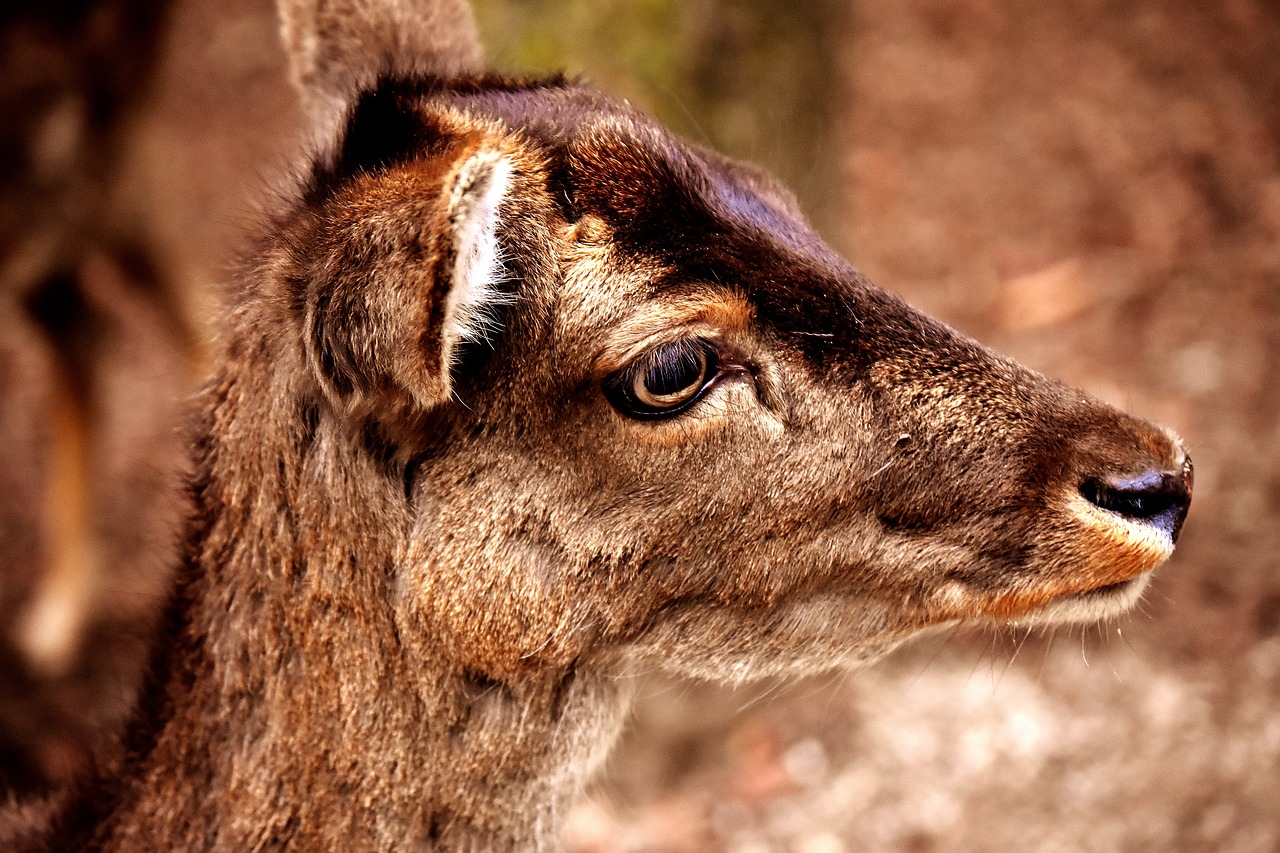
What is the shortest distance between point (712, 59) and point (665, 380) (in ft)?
10.4

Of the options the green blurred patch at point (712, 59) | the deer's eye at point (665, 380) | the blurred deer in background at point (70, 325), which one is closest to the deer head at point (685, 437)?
the deer's eye at point (665, 380)

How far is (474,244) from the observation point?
227cm

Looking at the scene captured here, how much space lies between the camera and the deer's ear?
2176 mm

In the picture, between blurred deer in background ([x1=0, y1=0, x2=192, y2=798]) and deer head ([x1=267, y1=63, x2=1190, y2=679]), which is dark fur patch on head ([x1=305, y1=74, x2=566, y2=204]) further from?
blurred deer in background ([x1=0, y1=0, x2=192, y2=798])

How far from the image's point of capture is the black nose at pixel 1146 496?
Answer: 8.80ft

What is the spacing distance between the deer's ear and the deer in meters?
0.09

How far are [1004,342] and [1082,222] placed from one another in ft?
4.53

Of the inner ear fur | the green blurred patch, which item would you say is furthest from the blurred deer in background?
the inner ear fur

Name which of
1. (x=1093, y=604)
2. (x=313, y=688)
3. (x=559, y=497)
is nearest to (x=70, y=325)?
(x=313, y=688)

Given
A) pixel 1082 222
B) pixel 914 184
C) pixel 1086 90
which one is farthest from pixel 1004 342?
pixel 1086 90

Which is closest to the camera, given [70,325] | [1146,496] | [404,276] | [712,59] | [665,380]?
[404,276]

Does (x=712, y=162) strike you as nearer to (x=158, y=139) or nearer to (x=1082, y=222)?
(x=158, y=139)

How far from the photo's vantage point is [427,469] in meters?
2.66

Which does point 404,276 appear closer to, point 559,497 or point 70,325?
point 559,497
